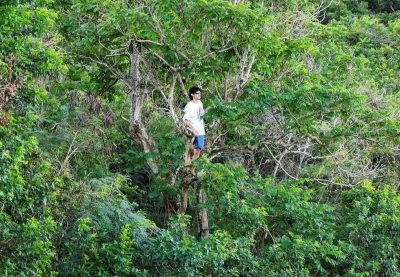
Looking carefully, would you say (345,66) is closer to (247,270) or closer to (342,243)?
(342,243)

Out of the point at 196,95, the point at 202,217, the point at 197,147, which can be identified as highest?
the point at 196,95

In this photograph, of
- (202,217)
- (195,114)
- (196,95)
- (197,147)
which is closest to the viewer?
(196,95)

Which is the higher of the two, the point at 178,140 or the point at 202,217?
the point at 178,140

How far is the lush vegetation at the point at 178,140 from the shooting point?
25.3 ft

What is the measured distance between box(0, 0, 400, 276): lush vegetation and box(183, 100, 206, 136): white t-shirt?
23 centimetres

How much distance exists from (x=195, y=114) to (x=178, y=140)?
2.62 feet

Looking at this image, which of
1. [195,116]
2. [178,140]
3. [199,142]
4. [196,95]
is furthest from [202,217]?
[196,95]

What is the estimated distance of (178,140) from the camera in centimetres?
1023

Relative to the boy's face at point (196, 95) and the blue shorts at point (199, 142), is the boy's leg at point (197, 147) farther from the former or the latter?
the boy's face at point (196, 95)

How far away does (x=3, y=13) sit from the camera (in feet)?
22.9

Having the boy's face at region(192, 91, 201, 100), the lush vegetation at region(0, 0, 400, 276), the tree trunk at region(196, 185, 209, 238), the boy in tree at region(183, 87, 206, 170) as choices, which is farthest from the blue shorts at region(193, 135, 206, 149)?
the tree trunk at region(196, 185, 209, 238)

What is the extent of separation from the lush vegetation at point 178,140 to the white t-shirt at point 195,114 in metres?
0.23

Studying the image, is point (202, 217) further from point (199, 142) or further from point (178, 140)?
point (199, 142)

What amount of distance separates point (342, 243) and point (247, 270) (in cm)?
178
